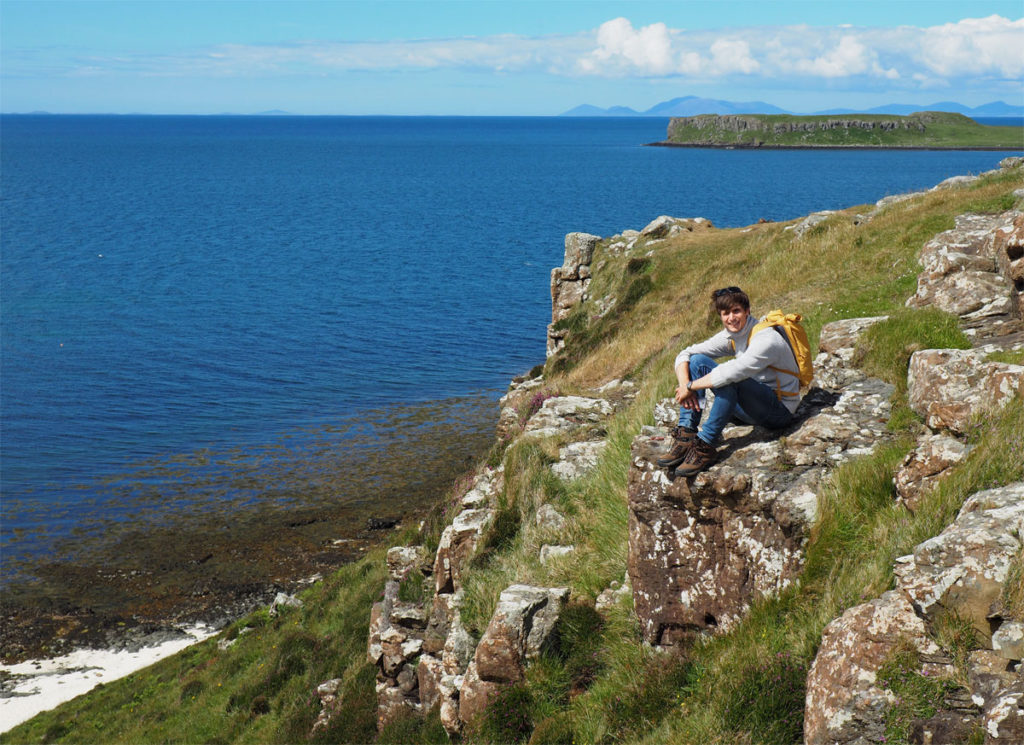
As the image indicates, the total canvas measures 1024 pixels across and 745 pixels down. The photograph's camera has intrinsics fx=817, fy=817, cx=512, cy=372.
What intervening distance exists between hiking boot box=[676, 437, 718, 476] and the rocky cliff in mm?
134

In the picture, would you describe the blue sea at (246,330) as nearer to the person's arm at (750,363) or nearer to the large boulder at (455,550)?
the large boulder at (455,550)

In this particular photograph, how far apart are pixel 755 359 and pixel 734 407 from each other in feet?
2.34

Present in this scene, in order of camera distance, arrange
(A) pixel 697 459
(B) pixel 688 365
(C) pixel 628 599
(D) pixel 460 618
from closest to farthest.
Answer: (A) pixel 697 459 < (B) pixel 688 365 < (C) pixel 628 599 < (D) pixel 460 618

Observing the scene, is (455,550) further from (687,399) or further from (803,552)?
(803,552)

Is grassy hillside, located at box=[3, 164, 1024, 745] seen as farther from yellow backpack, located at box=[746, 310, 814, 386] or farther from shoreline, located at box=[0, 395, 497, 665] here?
shoreline, located at box=[0, 395, 497, 665]

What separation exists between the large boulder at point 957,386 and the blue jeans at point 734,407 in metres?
1.81

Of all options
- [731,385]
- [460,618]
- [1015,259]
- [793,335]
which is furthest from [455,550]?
[1015,259]

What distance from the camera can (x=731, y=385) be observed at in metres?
10.9

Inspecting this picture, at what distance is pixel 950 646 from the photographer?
771 centimetres

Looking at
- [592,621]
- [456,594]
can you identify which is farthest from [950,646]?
[456,594]

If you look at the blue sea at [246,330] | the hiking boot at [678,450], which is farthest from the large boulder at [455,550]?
the blue sea at [246,330]

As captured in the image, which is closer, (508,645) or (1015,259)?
(508,645)

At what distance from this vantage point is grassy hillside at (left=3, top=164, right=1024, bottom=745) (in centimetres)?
938

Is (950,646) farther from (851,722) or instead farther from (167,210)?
(167,210)
